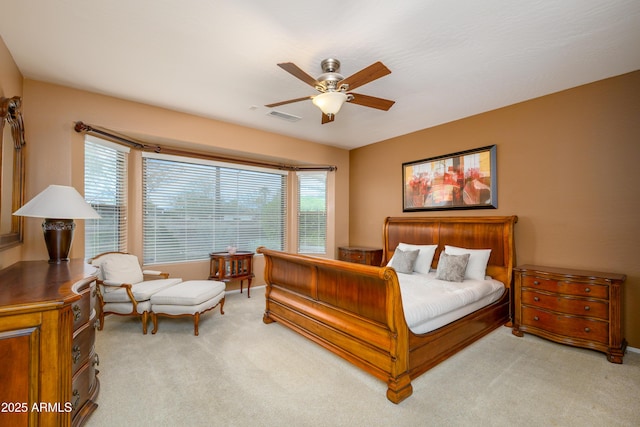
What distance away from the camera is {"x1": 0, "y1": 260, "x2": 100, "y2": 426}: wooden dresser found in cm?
132

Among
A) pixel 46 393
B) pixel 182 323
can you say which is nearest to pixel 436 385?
pixel 46 393

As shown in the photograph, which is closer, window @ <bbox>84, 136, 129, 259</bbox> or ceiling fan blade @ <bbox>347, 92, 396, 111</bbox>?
ceiling fan blade @ <bbox>347, 92, 396, 111</bbox>

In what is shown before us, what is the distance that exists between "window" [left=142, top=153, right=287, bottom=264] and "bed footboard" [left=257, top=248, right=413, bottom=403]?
1991 mm

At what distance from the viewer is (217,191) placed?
5.13m

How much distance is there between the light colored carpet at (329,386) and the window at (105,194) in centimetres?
134

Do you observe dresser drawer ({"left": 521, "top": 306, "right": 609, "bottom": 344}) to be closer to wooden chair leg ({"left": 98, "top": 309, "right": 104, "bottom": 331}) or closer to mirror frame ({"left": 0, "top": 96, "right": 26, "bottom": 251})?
wooden chair leg ({"left": 98, "top": 309, "right": 104, "bottom": 331})

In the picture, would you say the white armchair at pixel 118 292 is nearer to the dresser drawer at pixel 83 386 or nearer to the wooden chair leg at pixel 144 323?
the wooden chair leg at pixel 144 323

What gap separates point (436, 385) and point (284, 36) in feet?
10.5

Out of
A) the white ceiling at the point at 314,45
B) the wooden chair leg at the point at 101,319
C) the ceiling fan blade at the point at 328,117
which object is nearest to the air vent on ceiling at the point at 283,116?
the white ceiling at the point at 314,45

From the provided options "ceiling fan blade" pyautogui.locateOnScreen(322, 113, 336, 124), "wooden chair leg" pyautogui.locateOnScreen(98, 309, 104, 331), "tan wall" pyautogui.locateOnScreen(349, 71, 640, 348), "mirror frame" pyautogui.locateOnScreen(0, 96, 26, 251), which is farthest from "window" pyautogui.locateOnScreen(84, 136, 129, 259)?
"tan wall" pyautogui.locateOnScreen(349, 71, 640, 348)

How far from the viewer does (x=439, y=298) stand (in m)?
2.68

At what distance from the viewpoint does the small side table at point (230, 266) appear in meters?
4.63

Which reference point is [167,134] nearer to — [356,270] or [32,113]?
[32,113]

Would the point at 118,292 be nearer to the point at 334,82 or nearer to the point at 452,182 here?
the point at 334,82
